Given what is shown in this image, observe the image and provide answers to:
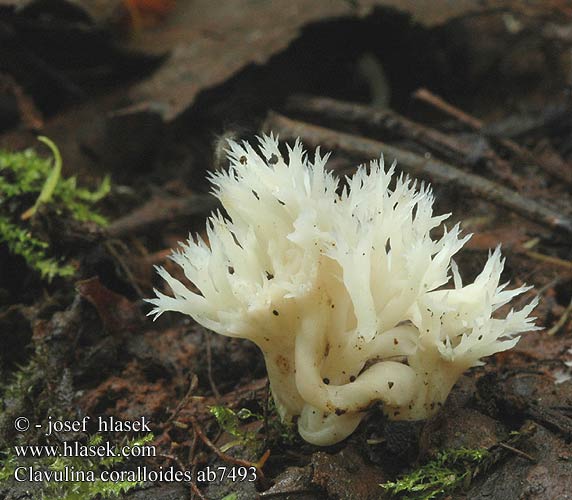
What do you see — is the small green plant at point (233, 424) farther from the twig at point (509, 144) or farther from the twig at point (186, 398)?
the twig at point (509, 144)

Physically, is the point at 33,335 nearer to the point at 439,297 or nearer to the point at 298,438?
the point at 298,438

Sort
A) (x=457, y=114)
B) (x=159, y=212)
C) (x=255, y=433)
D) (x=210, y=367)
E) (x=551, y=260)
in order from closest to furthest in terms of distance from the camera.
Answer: (x=255, y=433) < (x=210, y=367) < (x=551, y=260) < (x=159, y=212) < (x=457, y=114)

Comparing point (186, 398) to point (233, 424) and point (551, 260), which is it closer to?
point (233, 424)

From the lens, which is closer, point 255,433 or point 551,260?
point 255,433

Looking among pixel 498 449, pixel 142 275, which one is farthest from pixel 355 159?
pixel 498 449

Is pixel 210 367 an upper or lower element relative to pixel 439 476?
lower

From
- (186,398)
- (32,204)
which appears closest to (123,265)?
(32,204)

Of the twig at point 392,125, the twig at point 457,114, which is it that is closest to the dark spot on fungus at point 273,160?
the twig at point 392,125

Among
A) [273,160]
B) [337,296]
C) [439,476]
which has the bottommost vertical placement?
[439,476]

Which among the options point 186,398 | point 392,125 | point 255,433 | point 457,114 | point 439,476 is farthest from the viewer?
point 457,114
